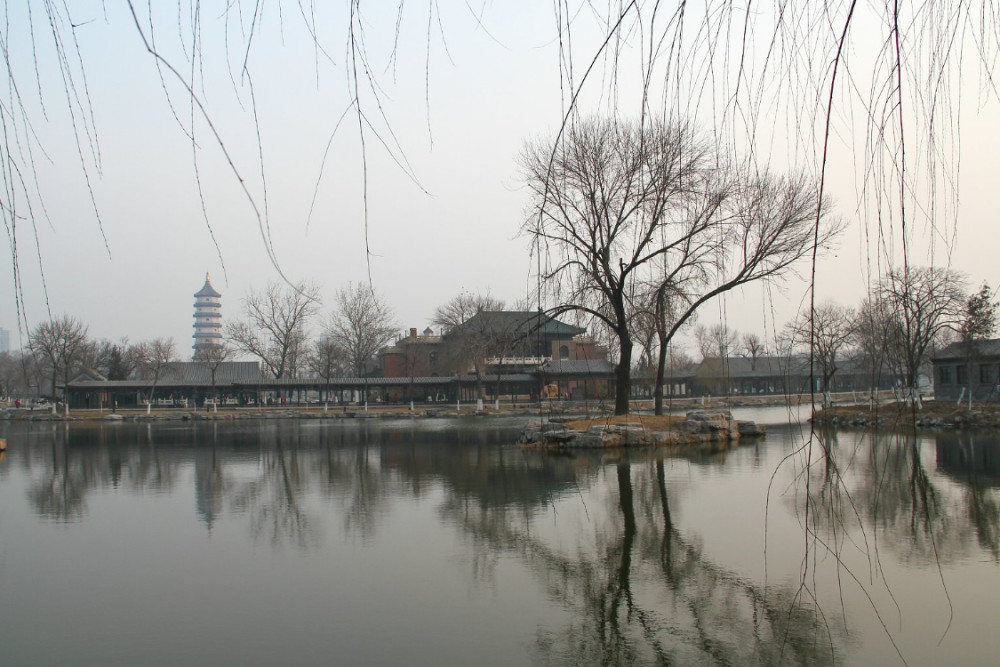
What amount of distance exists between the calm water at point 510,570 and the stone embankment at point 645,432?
212 inches

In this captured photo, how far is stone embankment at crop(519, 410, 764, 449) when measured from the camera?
1948 cm

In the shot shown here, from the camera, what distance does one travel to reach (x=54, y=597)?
6750 mm

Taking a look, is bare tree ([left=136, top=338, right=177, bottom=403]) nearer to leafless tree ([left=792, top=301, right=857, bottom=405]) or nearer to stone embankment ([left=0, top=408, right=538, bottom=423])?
stone embankment ([left=0, top=408, right=538, bottom=423])

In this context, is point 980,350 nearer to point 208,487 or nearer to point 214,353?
point 208,487

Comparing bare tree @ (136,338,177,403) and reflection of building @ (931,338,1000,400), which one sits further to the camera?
bare tree @ (136,338,177,403)

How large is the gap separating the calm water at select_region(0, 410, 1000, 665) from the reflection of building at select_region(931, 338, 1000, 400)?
20.5 metres

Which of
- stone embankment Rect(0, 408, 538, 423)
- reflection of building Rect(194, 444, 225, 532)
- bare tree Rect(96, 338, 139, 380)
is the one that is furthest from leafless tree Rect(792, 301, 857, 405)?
bare tree Rect(96, 338, 139, 380)

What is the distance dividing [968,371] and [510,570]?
29938 millimetres

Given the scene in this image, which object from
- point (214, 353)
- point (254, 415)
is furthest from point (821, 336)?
point (214, 353)

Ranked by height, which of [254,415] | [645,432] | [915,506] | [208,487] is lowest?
[254,415]

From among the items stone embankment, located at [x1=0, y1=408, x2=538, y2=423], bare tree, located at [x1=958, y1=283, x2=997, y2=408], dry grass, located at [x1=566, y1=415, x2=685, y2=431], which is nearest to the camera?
dry grass, located at [x1=566, y1=415, x2=685, y2=431]

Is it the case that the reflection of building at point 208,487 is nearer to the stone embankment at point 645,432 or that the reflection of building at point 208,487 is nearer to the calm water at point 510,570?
the calm water at point 510,570

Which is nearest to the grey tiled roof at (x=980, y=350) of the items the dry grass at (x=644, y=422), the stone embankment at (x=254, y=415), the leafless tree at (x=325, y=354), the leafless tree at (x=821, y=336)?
the dry grass at (x=644, y=422)

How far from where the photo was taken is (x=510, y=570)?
7.29 metres
